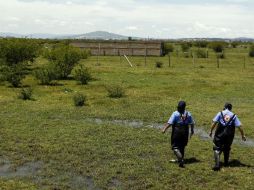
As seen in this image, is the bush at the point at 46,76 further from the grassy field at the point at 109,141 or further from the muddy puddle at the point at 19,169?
the muddy puddle at the point at 19,169

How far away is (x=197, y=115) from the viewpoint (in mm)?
19562

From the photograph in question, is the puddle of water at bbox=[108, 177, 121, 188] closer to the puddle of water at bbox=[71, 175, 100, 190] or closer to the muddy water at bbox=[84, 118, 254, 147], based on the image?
the puddle of water at bbox=[71, 175, 100, 190]

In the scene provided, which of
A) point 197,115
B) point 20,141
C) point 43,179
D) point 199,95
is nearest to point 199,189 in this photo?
point 43,179

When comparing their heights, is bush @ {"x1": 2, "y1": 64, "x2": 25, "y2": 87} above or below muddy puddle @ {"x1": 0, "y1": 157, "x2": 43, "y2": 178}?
above

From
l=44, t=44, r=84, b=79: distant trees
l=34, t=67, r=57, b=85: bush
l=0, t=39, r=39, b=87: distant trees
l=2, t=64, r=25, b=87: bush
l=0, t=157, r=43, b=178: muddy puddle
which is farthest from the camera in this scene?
l=0, t=39, r=39, b=87: distant trees

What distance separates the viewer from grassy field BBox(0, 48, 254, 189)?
35.4 ft

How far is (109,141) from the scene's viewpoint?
14727 mm

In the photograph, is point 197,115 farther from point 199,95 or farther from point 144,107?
point 199,95

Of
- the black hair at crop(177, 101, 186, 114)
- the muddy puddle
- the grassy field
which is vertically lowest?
the muddy puddle

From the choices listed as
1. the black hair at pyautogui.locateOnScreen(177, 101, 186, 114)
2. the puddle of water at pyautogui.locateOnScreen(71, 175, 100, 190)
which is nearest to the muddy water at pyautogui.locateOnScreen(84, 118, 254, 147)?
the black hair at pyautogui.locateOnScreen(177, 101, 186, 114)

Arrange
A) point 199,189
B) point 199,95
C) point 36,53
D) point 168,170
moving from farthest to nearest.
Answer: point 36,53
point 199,95
point 168,170
point 199,189

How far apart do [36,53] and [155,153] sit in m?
29.5

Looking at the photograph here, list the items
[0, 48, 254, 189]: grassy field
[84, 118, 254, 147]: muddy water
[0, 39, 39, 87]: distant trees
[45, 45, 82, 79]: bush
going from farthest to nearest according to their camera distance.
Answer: [0, 39, 39, 87]: distant trees → [45, 45, 82, 79]: bush → [84, 118, 254, 147]: muddy water → [0, 48, 254, 189]: grassy field

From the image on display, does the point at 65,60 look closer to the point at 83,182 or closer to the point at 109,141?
the point at 109,141
